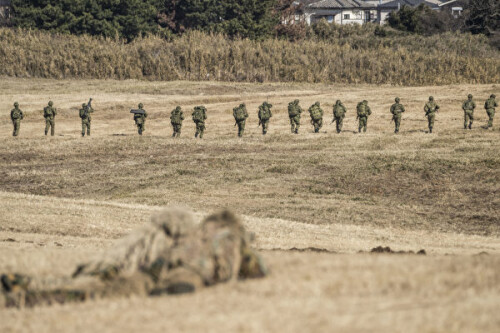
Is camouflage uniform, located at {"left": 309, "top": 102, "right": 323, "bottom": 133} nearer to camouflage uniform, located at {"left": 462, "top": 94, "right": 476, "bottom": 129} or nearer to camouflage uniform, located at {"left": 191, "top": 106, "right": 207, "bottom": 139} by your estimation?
camouflage uniform, located at {"left": 191, "top": 106, "right": 207, "bottom": 139}

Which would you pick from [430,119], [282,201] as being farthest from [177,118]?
[282,201]

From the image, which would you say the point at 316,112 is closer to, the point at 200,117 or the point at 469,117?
the point at 200,117

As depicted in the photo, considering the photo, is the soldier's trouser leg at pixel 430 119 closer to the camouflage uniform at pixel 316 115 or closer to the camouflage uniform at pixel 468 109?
the camouflage uniform at pixel 468 109

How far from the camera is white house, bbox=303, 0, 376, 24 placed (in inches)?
5022

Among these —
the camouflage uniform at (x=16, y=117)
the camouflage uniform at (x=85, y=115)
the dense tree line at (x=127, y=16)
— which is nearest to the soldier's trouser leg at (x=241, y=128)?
the camouflage uniform at (x=85, y=115)

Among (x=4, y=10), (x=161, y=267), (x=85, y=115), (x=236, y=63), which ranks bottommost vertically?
(x=161, y=267)

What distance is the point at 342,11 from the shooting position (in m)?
130

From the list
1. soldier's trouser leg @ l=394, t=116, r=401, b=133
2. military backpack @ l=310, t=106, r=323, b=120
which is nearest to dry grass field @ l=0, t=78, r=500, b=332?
soldier's trouser leg @ l=394, t=116, r=401, b=133

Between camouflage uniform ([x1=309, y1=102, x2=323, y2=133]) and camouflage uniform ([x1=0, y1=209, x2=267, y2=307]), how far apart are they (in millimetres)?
30444

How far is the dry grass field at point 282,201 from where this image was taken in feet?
26.4

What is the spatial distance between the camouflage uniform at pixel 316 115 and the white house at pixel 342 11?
86.4 metres

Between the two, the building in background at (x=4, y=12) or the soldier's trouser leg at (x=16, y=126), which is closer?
the soldier's trouser leg at (x=16, y=126)

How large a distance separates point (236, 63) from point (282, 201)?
122 feet

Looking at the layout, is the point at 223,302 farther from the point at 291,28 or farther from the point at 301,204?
the point at 291,28
